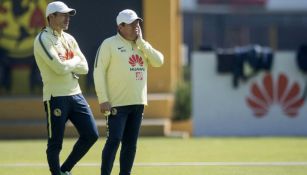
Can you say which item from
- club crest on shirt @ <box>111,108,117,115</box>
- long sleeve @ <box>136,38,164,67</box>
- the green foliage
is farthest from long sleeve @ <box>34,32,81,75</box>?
the green foliage

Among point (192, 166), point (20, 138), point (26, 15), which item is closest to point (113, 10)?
point (26, 15)

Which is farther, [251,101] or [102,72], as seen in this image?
[251,101]

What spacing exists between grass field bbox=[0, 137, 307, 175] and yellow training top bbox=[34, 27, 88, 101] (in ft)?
5.94

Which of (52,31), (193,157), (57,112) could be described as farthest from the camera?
(193,157)

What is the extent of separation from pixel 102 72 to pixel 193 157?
4155mm

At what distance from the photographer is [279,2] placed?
3972 centimetres

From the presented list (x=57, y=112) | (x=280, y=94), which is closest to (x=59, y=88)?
(x=57, y=112)

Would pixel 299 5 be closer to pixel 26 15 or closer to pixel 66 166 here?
pixel 26 15

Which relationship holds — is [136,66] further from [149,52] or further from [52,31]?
[52,31]

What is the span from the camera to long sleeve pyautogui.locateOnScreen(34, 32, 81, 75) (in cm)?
973

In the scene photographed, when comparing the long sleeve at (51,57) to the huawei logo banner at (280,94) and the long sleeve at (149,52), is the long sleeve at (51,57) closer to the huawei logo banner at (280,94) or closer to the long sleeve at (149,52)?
the long sleeve at (149,52)

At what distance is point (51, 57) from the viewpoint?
9.73 metres

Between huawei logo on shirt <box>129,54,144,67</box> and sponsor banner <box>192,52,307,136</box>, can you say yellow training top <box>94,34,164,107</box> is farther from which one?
sponsor banner <box>192,52,307,136</box>

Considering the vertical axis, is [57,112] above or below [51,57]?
below
